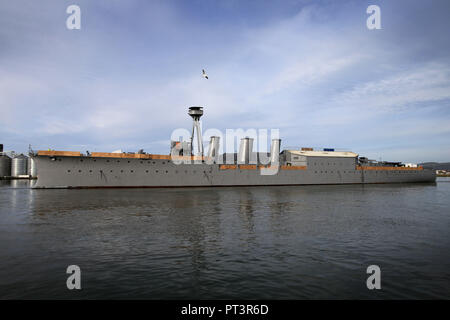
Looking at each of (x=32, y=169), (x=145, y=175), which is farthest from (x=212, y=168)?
(x=32, y=169)

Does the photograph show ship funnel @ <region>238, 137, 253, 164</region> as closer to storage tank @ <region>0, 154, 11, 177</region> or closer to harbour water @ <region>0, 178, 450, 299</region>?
harbour water @ <region>0, 178, 450, 299</region>

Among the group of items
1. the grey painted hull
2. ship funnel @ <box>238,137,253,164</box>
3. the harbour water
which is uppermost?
ship funnel @ <box>238,137,253,164</box>

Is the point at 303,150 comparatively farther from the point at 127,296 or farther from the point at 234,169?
the point at 127,296

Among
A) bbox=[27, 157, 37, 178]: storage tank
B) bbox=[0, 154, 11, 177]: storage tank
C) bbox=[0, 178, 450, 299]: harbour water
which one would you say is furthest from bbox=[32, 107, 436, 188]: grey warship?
bbox=[0, 154, 11, 177]: storage tank

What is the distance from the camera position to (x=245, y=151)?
52.3 metres

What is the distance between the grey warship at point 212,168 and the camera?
122 feet

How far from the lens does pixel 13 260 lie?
805 centimetres

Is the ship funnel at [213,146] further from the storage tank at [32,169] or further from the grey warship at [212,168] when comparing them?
the storage tank at [32,169]

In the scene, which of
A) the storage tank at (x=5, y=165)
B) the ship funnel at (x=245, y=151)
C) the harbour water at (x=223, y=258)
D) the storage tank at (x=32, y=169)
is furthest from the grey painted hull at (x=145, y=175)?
the storage tank at (x=5, y=165)

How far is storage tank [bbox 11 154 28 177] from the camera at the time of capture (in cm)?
11474

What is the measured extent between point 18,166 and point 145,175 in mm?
105475

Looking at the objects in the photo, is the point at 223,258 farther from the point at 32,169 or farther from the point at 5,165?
the point at 5,165

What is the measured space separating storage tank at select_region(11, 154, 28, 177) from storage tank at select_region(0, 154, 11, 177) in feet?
4.82
